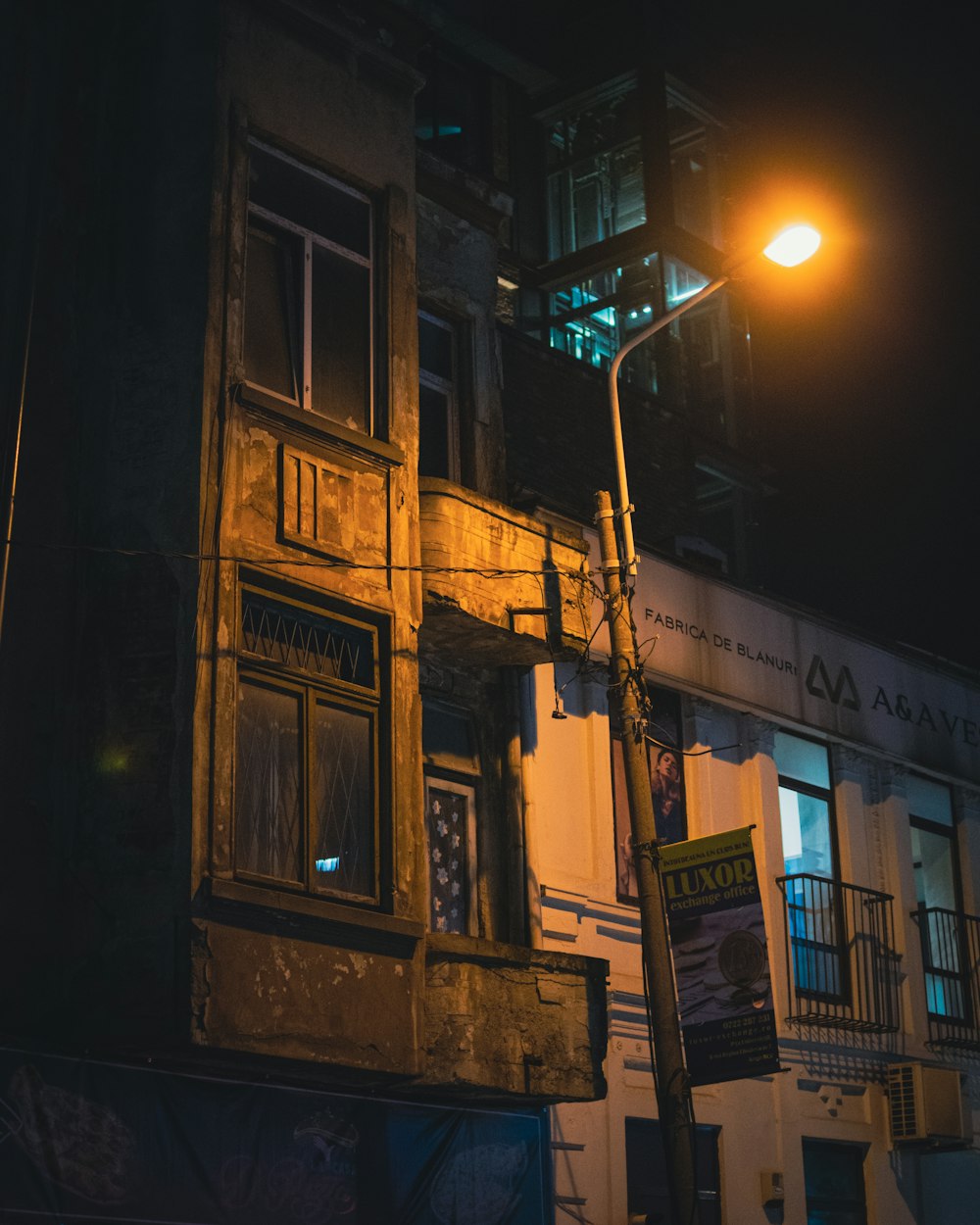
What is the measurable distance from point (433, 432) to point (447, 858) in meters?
4.34

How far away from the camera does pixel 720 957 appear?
1302 cm

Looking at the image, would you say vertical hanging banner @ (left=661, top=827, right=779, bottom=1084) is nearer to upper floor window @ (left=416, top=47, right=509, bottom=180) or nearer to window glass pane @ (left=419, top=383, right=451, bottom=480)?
window glass pane @ (left=419, top=383, right=451, bottom=480)

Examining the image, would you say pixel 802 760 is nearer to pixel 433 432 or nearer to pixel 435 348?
pixel 433 432

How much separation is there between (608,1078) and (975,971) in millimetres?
7096

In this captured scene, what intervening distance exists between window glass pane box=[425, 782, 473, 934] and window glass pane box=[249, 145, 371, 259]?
200 inches

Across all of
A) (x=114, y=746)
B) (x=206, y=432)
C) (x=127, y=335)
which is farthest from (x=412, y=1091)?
(x=127, y=335)

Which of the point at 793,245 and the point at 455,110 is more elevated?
the point at 455,110

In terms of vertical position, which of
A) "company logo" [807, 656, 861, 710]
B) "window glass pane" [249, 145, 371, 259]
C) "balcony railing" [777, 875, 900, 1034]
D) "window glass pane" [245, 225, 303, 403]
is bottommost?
"balcony railing" [777, 875, 900, 1034]

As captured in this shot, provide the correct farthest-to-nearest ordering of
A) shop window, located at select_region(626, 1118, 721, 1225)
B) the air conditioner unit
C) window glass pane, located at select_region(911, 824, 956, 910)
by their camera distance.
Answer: window glass pane, located at select_region(911, 824, 956, 910) → the air conditioner unit → shop window, located at select_region(626, 1118, 721, 1225)

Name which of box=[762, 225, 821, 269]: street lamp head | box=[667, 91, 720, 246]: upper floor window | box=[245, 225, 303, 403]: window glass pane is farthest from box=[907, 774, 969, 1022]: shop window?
box=[245, 225, 303, 403]: window glass pane

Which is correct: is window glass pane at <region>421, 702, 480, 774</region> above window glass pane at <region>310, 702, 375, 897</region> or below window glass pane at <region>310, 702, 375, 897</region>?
above

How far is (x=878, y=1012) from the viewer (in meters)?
19.9

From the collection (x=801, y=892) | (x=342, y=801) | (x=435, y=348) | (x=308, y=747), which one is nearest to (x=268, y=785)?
(x=308, y=747)

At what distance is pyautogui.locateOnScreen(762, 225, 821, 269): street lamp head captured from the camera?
13.9 meters
